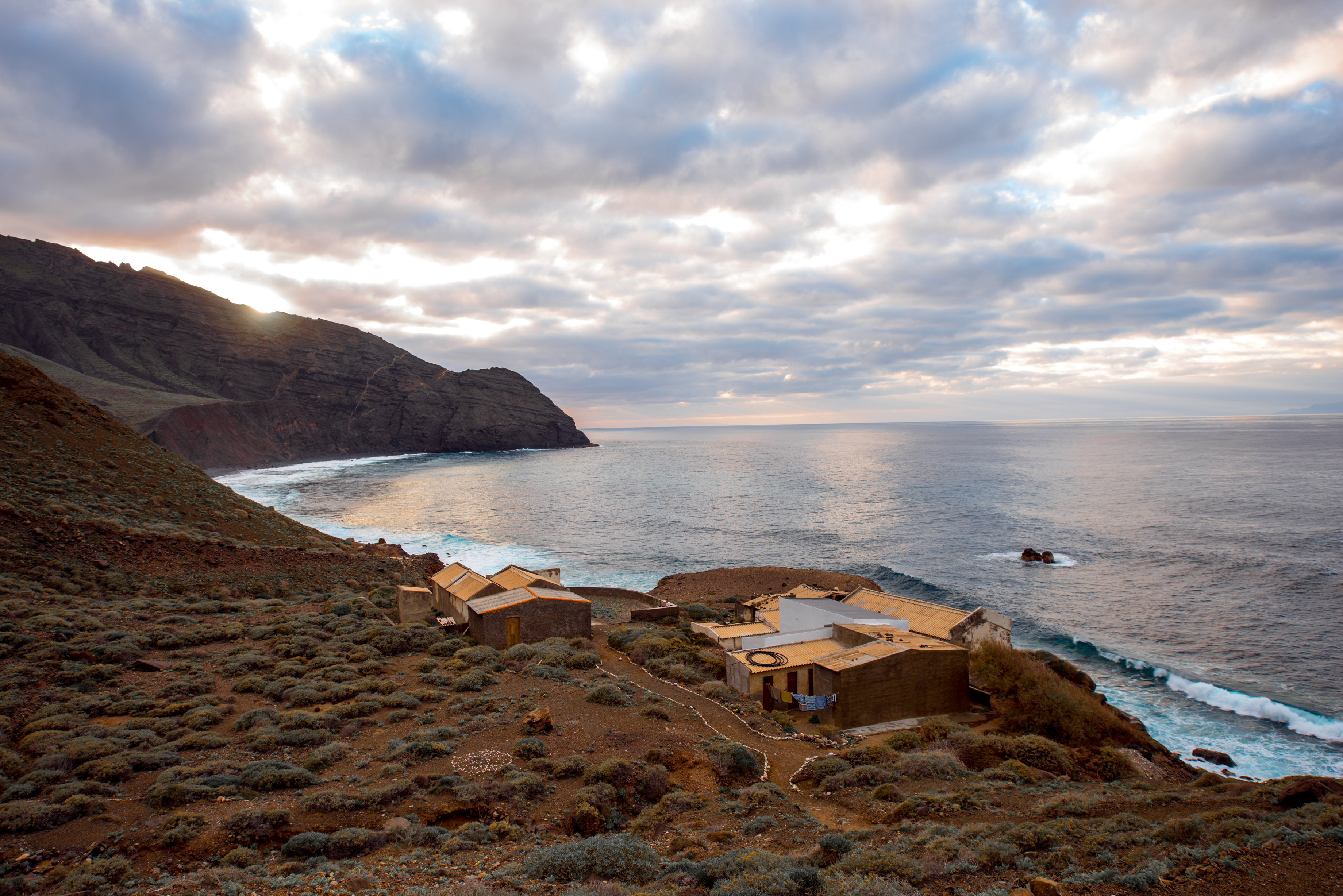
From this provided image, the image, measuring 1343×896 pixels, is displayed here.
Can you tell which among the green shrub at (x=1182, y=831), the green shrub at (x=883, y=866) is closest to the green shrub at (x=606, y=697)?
the green shrub at (x=883, y=866)

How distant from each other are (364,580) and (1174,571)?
5059 centimetres

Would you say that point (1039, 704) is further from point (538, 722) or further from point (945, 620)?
point (538, 722)

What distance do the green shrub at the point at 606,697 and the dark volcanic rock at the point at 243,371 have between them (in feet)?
319

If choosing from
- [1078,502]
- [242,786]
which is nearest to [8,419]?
[242,786]

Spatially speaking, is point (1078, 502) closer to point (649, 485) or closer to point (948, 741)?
point (649, 485)

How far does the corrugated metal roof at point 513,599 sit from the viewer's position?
2231 cm

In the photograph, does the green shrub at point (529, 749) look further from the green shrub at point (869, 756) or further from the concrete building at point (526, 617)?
the concrete building at point (526, 617)

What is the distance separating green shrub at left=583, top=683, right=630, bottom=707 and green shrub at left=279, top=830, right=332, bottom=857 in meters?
7.85

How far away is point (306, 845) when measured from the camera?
903cm

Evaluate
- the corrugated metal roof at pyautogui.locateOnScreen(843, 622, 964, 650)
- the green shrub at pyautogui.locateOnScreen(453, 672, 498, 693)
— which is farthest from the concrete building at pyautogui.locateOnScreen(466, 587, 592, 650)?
the corrugated metal roof at pyautogui.locateOnScreen(843, 622, 964, 650)

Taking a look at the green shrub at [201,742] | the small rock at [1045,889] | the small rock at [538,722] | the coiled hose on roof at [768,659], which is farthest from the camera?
the coiled hose on roof at [768,659]

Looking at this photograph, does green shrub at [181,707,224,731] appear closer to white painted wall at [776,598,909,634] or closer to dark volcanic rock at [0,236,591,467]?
white painted wall at [776,598,909,634]

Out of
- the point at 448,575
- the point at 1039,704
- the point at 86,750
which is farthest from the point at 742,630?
the point at 86,750

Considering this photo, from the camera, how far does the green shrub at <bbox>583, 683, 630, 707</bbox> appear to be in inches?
646
